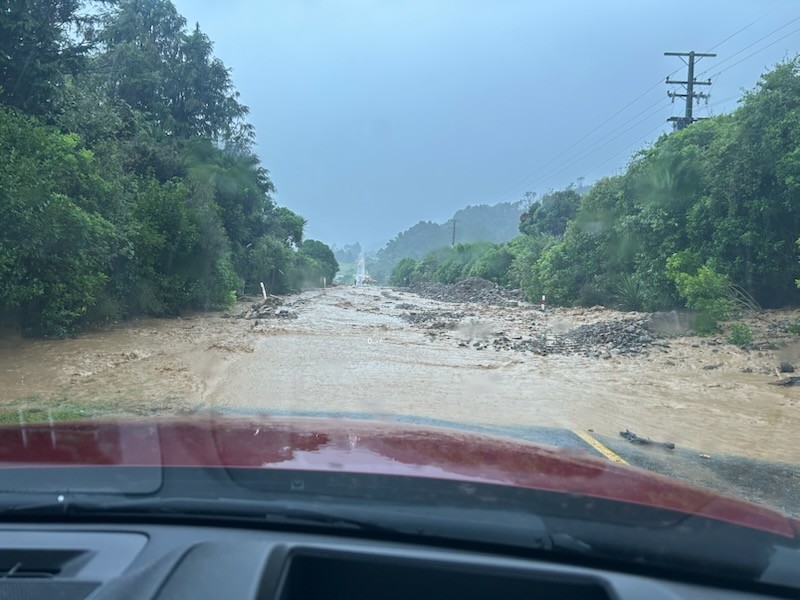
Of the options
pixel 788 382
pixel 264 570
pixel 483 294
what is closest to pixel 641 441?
pixel 788 382

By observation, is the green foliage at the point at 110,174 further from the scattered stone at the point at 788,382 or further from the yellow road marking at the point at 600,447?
the scattered stone at the point at 788,382

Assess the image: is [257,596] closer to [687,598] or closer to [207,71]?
[687,598]

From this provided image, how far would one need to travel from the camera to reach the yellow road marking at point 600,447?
276 inches

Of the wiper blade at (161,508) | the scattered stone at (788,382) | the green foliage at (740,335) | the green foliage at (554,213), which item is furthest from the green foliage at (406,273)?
the wiper blade at (161,508)

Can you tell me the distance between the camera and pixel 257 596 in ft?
5.73

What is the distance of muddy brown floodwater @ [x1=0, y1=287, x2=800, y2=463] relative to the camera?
9.68m

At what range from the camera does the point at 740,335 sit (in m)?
16.1

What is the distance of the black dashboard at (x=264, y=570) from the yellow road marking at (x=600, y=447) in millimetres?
4933

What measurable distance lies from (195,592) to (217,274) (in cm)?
2864

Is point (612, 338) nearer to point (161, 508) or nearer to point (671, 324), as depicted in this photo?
point (671, 324)

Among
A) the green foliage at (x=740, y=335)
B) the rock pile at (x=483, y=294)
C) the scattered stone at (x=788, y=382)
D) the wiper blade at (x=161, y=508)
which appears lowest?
the scattered stone at (x=788, y=382)

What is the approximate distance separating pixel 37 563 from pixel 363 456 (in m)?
1.20

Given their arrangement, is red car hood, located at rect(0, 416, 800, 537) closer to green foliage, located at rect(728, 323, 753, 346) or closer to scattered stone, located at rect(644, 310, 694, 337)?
green foliage, located at rect(728, 323, 753, 346)

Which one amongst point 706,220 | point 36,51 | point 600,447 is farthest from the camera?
point 706,220
